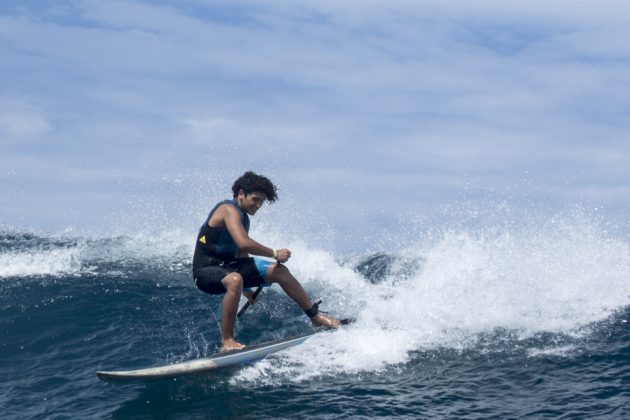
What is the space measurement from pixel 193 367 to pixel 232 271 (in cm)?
121

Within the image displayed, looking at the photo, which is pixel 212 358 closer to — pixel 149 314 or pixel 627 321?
pixel 149 314

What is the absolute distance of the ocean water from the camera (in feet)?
25.0

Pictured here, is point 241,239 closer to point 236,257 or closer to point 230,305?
point 236,257

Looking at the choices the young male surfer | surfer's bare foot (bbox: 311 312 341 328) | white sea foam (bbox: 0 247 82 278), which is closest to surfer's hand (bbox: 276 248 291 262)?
the young male surfer

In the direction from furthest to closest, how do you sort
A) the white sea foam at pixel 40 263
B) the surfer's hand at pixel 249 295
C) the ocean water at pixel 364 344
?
the white sea foam at pixel 40 263 → the surfer's hand at pixel 249 295 → the ocean water at pixel 364 344

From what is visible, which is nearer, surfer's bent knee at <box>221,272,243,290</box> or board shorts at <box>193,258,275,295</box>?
surfer's bent knee at <box>221,272,243,290</box>

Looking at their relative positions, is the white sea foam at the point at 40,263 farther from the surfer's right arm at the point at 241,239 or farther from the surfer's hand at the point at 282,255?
the surfer's hand at the point at 282,255

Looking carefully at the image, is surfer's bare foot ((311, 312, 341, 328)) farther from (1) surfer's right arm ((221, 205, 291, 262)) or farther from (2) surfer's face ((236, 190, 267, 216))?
(2) surfer's face ((236, 190, 267, 216))

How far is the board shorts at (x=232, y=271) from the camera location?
8.48 meters

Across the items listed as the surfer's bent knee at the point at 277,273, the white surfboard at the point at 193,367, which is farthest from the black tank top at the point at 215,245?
the white surfboard at the point at 193,367

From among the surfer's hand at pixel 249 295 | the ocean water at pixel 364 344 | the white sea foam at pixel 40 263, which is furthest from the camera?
the white sea foam at pixel 40 263

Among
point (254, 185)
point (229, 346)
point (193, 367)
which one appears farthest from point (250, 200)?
point (193, 367)

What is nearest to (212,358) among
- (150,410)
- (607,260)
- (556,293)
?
(150,410)

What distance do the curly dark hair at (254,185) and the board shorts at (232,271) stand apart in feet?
2.70
